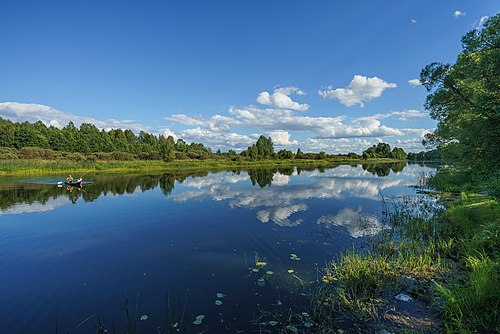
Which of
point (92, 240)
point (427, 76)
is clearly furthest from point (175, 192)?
point (427, 76)

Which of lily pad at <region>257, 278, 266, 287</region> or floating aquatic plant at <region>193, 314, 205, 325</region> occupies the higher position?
floating aquatic plant at <region>193, 314, 205, 325</region>

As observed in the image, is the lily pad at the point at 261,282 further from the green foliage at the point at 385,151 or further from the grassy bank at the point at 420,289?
the green foliage at the point at 385,151

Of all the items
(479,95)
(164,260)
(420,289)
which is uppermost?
(479,95)

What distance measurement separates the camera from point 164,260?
31.3ft

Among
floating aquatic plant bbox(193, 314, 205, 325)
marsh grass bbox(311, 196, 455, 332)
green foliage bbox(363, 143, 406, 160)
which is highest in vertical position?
green foliage bbox(363, 143, 406, 160)

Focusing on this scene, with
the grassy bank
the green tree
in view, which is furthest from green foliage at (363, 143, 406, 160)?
the grassy bank

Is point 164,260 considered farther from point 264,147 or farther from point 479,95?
point 264,147

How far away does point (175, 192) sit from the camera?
25.8m

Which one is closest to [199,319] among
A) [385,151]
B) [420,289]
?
[420,289]

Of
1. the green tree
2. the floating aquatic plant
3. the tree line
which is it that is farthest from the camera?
the green tree

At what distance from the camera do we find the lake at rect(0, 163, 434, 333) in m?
6.13

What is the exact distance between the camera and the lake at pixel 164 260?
613 cm

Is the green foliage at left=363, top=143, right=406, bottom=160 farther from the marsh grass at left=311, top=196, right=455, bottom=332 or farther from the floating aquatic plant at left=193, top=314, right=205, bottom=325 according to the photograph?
the floating aquatic plant at left=193, top=314, right=205, bottom=325

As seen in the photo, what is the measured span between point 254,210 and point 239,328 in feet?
39.8
